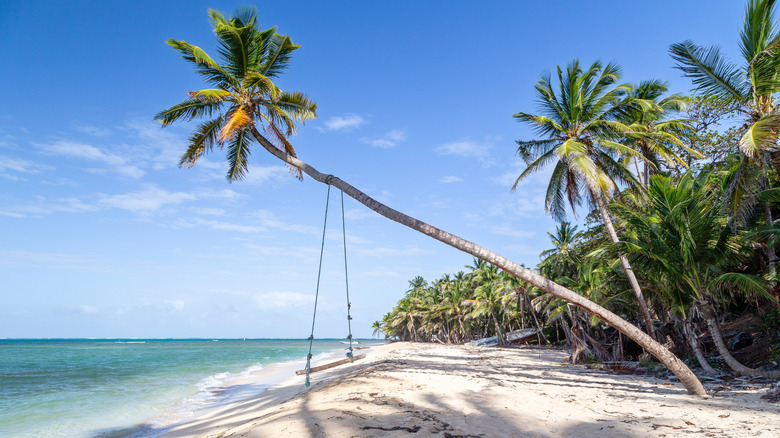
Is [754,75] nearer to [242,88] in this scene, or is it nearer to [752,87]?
[752,87]

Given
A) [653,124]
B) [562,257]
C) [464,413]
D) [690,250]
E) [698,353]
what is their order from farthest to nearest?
[562,257] → [653,124] → [698,353] → [690,250] → [464,413]

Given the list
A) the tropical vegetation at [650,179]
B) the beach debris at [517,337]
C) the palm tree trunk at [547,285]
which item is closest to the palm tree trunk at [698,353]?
the tropical vegetation at [650,179]

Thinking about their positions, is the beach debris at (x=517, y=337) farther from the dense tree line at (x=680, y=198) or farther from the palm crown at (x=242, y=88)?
the palm crown at (x=242, y=88)

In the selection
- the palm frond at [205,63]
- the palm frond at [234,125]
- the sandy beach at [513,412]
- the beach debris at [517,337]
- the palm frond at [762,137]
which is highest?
the palm frond at [205,63]

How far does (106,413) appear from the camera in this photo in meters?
12.1

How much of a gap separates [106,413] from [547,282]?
1387 centimetres

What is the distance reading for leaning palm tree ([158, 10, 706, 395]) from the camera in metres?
7.77

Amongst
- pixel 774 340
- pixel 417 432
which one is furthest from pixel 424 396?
pixel 774 340

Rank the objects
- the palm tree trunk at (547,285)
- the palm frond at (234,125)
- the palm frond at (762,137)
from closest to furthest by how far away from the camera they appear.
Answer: the palm frond at (762,137) < the palm tree trunk at (547,285) < the palm frond at (234,125)

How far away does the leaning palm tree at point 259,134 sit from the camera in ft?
25.5

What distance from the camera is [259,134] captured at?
9.78 m

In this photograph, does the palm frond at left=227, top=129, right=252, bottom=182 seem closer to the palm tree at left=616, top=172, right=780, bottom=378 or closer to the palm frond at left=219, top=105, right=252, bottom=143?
the palm frond at left=219, top=105, right=252, bottom=143

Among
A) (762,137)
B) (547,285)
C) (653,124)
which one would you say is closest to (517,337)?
(653,124)

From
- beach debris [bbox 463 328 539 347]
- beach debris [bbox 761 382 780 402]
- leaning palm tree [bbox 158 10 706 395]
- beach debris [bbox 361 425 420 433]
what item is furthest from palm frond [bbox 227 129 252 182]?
beach debris [bbox 463 328 539 347]
